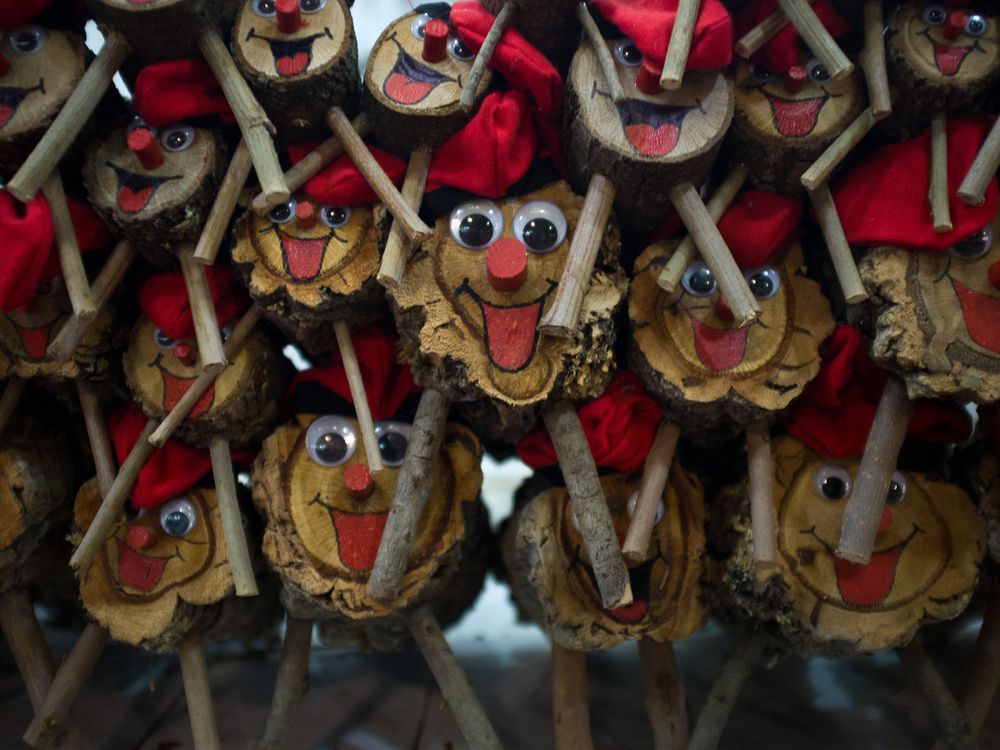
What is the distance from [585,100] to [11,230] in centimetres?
112

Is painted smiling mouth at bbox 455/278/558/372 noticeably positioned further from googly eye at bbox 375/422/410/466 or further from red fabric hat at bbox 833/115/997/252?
red fabric hat at bbox 833/115/997/252

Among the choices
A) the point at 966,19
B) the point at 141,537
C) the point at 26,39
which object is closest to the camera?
the point at 966,19

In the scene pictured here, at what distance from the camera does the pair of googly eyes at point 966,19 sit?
5.19 feet

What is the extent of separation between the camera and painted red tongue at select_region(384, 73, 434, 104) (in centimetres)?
160

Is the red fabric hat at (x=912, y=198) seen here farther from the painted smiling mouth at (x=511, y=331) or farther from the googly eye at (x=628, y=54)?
the painted smiling mouth at (x=511, y=331)

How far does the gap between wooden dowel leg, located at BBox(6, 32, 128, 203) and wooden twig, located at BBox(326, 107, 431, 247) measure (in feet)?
1.43

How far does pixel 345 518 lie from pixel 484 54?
999mm

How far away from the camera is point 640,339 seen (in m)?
1.64

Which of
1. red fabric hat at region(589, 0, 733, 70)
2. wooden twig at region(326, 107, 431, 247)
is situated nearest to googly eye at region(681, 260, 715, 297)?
red fabric hat at region(589, 0, 733, 70)

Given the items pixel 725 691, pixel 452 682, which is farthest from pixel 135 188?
pixel 725 691

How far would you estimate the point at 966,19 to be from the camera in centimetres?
157

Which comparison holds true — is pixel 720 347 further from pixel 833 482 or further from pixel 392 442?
pixel 392 442

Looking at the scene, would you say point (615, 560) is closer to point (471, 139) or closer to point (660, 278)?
point (660, 278)

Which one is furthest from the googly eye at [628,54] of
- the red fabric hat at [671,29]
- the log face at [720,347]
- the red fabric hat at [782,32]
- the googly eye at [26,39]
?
the googly eye at [26,39]
